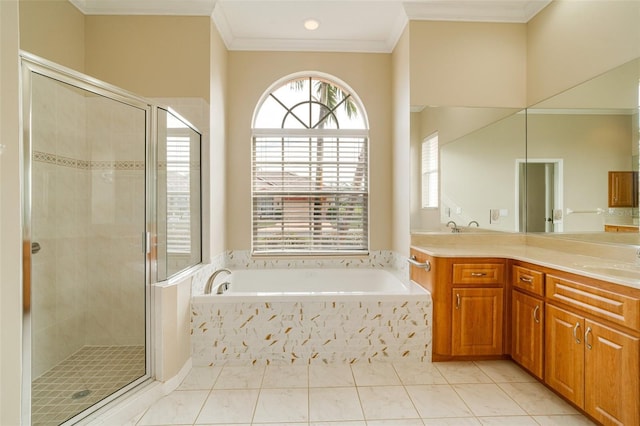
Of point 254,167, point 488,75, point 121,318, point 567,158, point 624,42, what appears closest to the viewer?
point 624,42

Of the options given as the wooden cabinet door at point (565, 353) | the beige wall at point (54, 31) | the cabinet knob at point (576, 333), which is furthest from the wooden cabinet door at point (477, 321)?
the beige wall at point (54, 31)

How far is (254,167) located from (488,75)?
2368 millimetres

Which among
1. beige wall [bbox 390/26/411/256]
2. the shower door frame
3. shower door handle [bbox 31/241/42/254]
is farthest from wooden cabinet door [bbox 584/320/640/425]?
shower door handle [bbox 31/241/42/254]

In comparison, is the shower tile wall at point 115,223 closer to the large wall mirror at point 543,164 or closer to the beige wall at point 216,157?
the beige wall at point 216,157

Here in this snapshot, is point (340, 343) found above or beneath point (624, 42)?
beneath

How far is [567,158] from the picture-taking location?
2.41 meters

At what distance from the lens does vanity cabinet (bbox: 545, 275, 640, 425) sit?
4.73 feet

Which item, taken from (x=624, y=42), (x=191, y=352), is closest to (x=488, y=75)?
(x=624, y=42)

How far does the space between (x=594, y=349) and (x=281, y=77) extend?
3184 mm

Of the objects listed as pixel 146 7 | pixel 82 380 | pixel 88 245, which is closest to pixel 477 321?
pixel 82 380

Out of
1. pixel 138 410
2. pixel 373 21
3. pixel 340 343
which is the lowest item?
pixel 138 410

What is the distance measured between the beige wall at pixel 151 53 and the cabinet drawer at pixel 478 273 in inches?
96.5

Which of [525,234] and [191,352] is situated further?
[525,234]

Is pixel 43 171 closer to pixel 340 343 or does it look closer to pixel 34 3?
pixel 34 3
